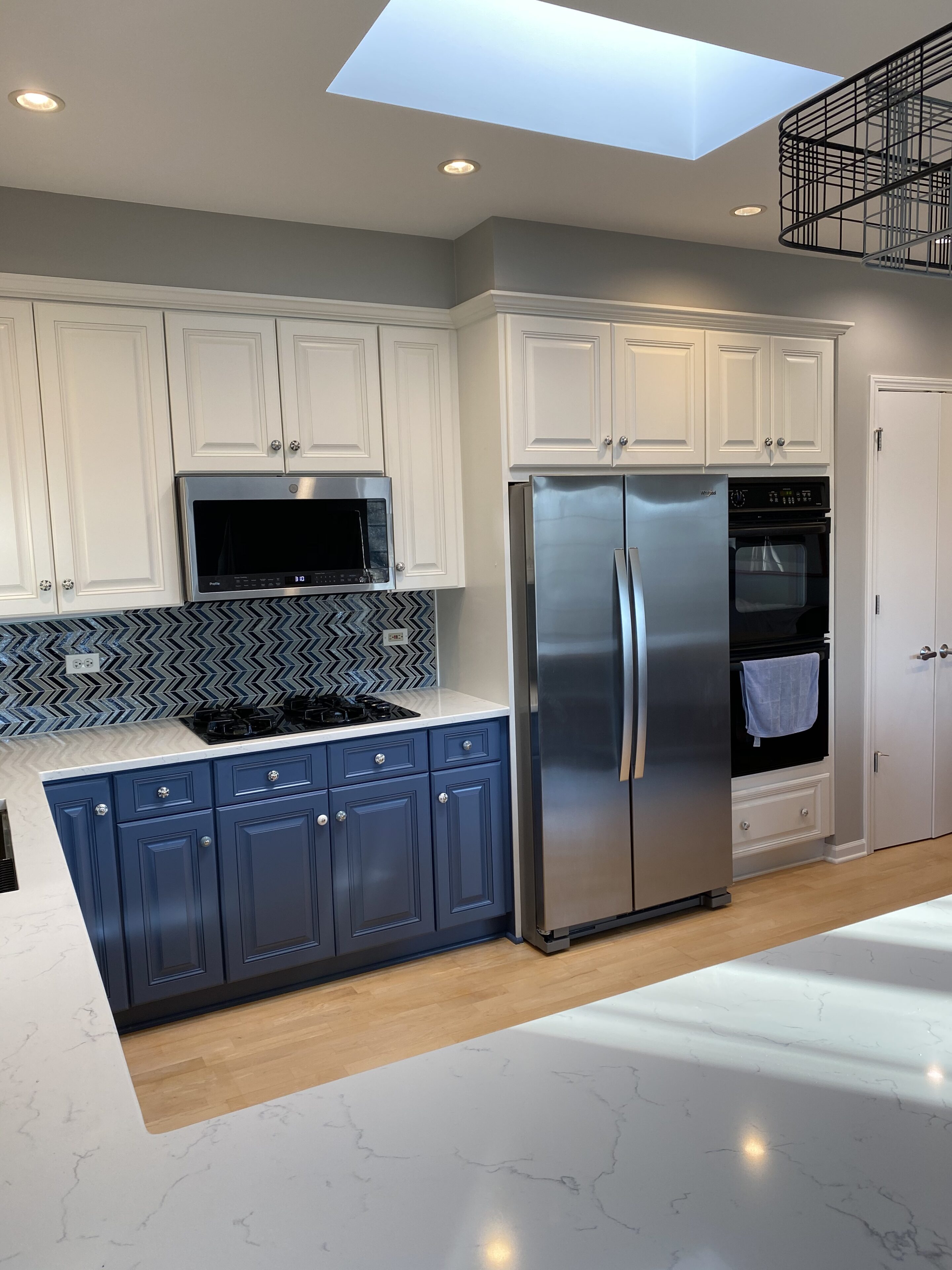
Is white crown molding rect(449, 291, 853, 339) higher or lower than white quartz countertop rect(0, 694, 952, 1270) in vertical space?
higher

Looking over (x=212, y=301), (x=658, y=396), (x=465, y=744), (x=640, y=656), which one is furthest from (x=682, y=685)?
(x=212, y=301)

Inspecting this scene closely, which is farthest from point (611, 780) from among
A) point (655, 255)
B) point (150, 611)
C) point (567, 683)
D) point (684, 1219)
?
point (684, 1219)

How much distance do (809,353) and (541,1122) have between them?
3.70 m

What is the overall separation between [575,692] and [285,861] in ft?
3.74

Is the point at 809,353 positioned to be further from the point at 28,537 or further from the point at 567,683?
the point at 28,537

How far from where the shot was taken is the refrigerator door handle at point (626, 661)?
326 cm

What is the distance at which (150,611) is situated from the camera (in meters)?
3.27

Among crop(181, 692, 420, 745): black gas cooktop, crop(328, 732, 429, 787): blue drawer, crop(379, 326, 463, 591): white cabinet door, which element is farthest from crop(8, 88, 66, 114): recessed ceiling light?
crop(328, 732, 429, 787): blue drawer

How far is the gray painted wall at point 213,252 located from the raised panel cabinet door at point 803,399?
1.41 metres

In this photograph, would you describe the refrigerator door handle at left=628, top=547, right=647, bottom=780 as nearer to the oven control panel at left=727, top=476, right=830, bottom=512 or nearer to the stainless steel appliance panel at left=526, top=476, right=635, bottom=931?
the stainless steel appliance panel at left=526, top=476, right=635, bottom=931

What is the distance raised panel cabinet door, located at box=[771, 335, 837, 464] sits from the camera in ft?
12.5

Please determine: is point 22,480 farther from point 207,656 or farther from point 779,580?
point 779,580

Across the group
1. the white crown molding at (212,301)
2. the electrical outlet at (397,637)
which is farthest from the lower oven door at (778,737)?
the white crown molding at (212,301)

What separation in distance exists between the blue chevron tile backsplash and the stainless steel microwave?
16 centimetres
